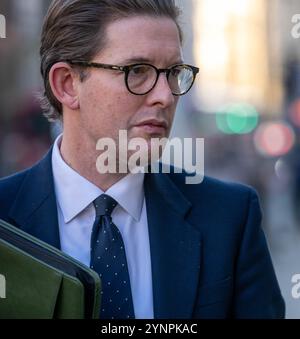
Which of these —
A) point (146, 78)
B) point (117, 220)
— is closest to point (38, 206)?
point (117, 220)

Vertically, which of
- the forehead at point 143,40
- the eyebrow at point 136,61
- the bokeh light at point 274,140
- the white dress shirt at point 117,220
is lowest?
the white dress shirt at point 117,220

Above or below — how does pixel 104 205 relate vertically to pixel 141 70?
below

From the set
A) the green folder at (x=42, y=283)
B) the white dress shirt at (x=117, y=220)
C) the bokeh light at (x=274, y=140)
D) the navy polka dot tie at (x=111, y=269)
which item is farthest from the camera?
the bokeh light at (x=274, y=140)

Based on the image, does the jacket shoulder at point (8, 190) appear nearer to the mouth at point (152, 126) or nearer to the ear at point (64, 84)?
the ear at point (64, 84)

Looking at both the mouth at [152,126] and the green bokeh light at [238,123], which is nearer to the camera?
the mouth at [152,126]

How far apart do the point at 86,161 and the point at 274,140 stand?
77.6 ft

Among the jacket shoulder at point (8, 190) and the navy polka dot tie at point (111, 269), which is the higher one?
the jacket shoulder at point (8, 190)

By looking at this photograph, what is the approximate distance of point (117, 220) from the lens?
10.3 ft

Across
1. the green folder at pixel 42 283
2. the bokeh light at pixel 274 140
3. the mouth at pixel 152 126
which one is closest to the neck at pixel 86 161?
the mouth at pixel 152 126

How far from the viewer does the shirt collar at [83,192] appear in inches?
124

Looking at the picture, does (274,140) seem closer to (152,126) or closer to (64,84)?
(64,84)

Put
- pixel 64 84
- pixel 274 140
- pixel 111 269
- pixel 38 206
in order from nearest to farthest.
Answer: pixel 111 269 → pixel 38 206 → pixel 64 84 → pixel 274 140

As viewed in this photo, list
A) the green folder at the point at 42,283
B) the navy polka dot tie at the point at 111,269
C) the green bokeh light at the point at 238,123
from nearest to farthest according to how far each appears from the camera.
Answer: the green folder at the point at 42,283 < the navy polka dot tie at the point at 111,269 < the green bokeh light at the point at 238,123

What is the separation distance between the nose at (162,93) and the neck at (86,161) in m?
0.29
